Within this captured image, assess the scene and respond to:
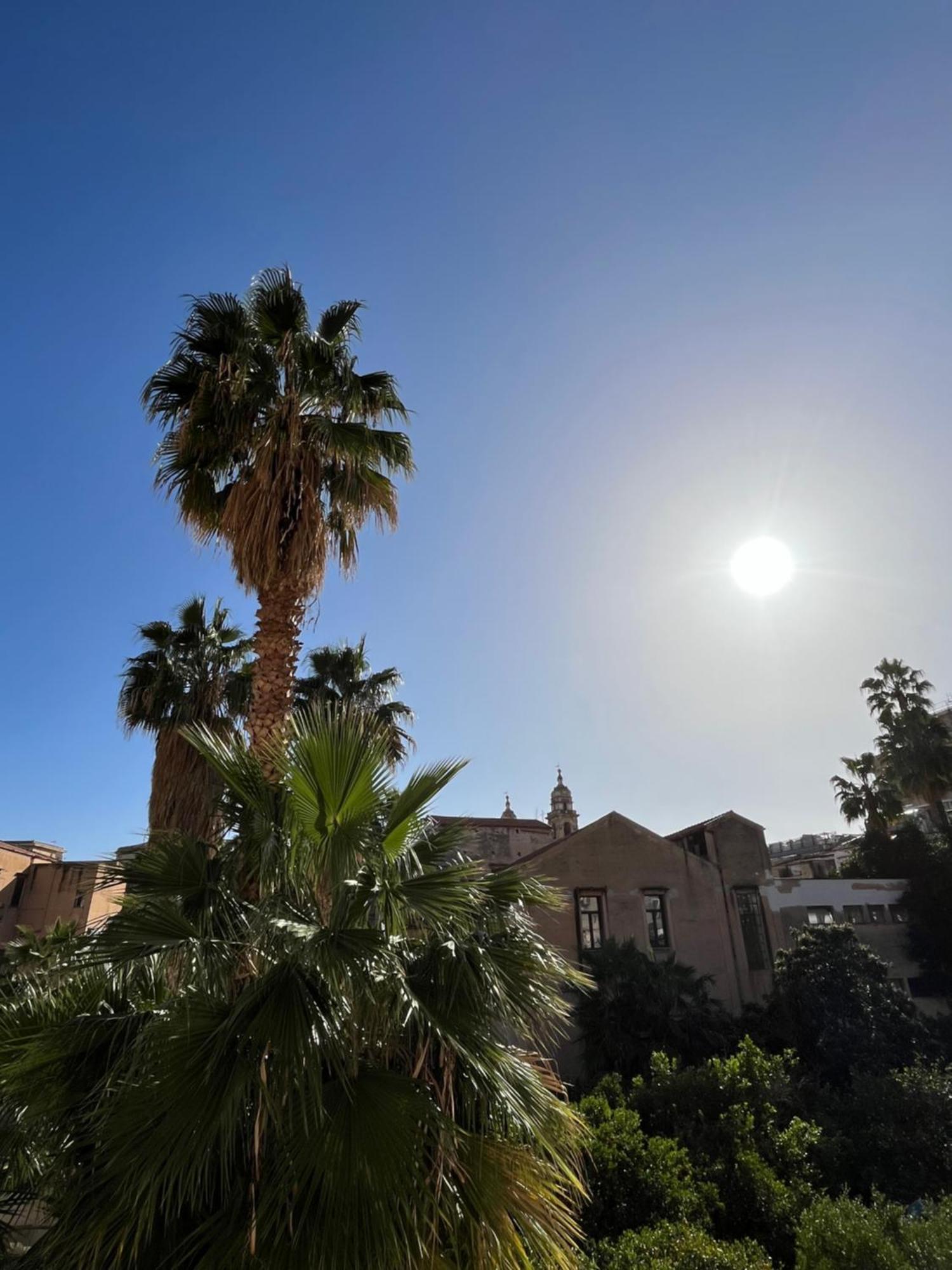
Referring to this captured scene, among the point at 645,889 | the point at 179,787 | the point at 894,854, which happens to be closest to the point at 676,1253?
the point at 179,787

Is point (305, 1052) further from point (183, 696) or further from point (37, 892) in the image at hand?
point (37, 892)

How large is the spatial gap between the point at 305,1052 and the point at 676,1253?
5414 mm

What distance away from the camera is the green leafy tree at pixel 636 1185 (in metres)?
8.22

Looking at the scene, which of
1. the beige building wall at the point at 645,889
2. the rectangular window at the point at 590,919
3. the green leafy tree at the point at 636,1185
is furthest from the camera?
the beige building wall at the point at 645,889

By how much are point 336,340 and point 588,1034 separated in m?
16.7

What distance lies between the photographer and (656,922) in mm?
21547

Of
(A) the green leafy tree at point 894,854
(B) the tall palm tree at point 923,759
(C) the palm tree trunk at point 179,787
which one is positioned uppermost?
(B) the tall palm tree at point 923,759

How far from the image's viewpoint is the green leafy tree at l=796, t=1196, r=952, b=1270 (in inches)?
236

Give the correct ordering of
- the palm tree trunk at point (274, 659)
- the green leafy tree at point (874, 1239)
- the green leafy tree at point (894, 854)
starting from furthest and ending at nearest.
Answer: the green leafy tree at point (894, 854) < the palm tree trunk at point (274, 659) < the green leafy tree at point (874, 1239)

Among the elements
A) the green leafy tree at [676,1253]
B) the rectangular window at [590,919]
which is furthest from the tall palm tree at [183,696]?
the rectangular window at [590,919]

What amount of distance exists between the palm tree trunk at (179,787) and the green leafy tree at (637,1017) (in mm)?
10420

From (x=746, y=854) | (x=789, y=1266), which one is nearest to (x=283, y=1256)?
(x=789, y=1266)

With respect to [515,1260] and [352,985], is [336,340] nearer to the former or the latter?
[352,985]

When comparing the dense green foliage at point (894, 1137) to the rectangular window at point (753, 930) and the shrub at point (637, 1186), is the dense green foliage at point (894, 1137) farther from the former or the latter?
the rectangular window at point (753, 930)
